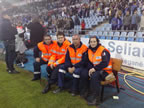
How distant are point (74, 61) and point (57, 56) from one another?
2.28ft

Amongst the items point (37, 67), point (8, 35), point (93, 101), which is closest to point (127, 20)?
point (37, 67)

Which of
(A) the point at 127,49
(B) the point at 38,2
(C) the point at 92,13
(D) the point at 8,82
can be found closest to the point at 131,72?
(A) the point at 127,49

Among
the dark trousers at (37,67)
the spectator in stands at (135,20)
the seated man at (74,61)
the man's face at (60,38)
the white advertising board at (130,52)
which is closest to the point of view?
the seated man at (74,61)

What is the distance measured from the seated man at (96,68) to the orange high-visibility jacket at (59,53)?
853 mm

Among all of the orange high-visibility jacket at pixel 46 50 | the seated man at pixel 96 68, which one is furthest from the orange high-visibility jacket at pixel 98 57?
the orange high-visibility jacket at pixel 46 50

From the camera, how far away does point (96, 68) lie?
Answer: 2.77m

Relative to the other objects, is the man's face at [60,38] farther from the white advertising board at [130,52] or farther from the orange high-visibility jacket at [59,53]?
the white advertising board at [130,52]

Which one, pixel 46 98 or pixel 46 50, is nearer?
pixel 46 98

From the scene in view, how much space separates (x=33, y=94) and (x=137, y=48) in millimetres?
3468

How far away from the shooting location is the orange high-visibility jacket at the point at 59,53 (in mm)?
3494

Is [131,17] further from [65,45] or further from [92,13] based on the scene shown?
[92,13]

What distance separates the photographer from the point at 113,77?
2701 mm

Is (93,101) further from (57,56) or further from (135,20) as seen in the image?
(135,20)

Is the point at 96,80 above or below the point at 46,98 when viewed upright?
above
